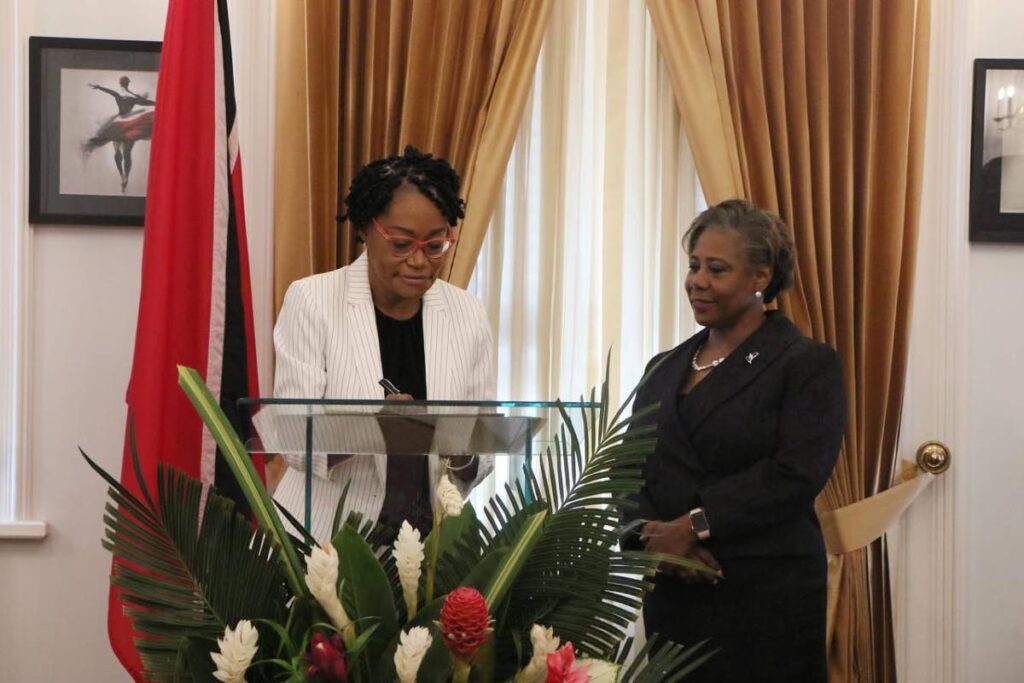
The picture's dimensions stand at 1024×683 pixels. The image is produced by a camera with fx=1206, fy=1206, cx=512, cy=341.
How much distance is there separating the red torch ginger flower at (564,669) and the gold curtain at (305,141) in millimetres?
2800

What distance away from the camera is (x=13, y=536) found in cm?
370

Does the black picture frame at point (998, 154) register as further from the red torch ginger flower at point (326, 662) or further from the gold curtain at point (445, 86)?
the red torch ginger flower at point (326, 662)

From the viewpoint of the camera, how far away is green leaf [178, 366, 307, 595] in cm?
108

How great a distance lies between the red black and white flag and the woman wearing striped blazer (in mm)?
839

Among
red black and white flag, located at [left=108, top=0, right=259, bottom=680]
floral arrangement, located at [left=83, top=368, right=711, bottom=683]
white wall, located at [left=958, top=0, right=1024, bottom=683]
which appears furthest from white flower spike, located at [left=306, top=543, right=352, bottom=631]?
white wall, located at [left=958, top=0, right=1024, bottom=683]

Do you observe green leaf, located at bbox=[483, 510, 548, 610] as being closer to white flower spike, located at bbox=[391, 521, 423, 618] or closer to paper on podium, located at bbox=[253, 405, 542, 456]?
white flower spike, located at bbox=[391, 521, 423, 618]

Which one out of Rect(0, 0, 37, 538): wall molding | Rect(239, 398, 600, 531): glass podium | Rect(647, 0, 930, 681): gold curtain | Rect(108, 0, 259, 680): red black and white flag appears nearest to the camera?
Rect(239, 398, 600, 531): glass podium

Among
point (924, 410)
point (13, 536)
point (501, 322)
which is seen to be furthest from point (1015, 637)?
point (13, 536)

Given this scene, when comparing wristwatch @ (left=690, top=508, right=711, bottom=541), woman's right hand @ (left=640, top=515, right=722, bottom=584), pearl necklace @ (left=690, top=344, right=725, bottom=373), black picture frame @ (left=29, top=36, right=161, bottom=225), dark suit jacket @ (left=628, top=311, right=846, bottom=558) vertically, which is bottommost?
woman's right hand @ (left=640, top=515, right=722, bottom=584)

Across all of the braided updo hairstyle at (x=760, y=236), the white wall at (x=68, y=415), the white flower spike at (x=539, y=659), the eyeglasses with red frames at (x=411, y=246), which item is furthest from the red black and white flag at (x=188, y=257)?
the white flower spike at (x=539, y=659)

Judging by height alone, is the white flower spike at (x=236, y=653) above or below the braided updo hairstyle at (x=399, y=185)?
below

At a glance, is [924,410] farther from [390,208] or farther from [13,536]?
[13,536]

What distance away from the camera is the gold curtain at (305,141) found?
3734 millimetres

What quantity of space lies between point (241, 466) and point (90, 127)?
296cm
